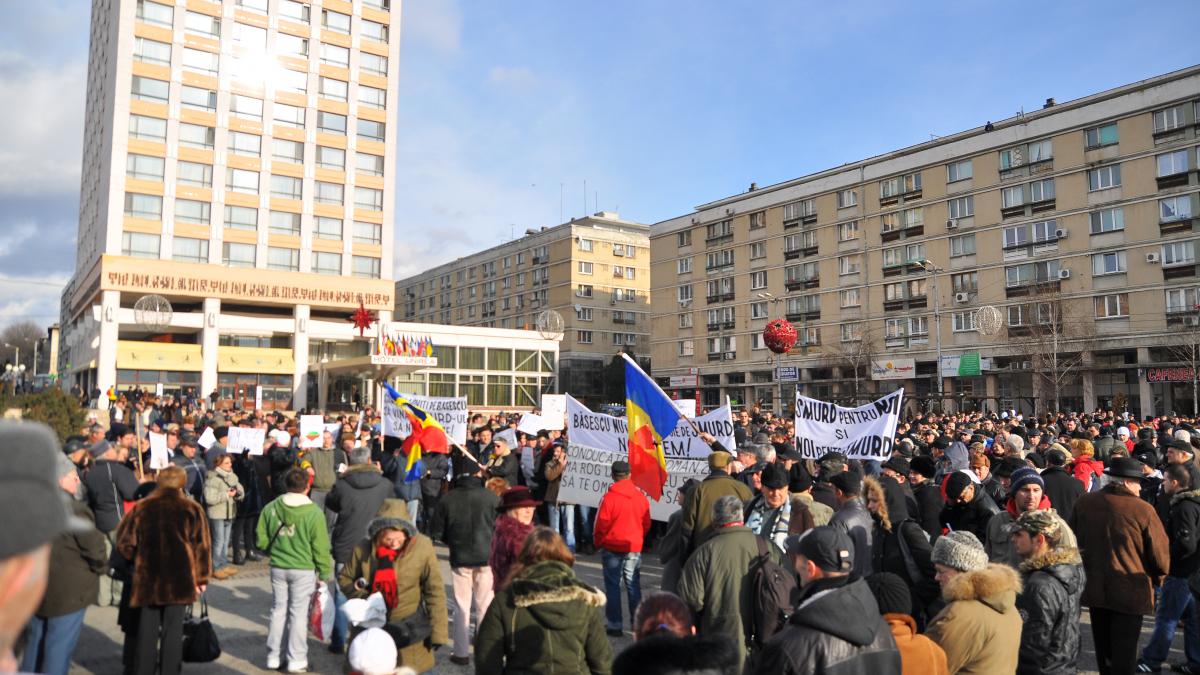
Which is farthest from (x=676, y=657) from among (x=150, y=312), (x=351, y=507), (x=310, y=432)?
(x=150, y=312)

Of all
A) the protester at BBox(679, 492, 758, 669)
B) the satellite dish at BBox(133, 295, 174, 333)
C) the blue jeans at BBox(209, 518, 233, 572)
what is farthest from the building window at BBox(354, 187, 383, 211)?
the protester at BBox(679, 492, 758, 669)

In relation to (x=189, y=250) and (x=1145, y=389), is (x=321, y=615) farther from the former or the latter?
(x=1145, y=389)

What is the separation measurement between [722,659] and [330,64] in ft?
183

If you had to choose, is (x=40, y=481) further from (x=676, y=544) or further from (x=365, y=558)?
(x=676, y=544)

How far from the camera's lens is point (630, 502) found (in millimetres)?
8164

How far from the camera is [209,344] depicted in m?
47.3

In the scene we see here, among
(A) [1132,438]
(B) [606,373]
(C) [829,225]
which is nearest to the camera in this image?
(A) [1132,438]

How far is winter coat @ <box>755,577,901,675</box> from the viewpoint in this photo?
346 cm

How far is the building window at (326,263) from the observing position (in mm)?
51469

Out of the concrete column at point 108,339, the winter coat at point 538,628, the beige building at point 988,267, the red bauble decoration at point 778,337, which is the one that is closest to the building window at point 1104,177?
the beige building at point 988,267

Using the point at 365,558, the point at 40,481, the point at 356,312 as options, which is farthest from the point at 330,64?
the point at 40,481

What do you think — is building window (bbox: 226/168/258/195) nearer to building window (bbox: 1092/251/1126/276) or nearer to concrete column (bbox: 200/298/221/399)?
concrete column (bbox: 200/298/221/399)

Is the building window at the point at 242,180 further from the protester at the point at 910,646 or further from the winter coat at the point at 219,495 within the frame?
the protester at the point at 910,646

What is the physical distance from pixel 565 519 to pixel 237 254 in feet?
142
